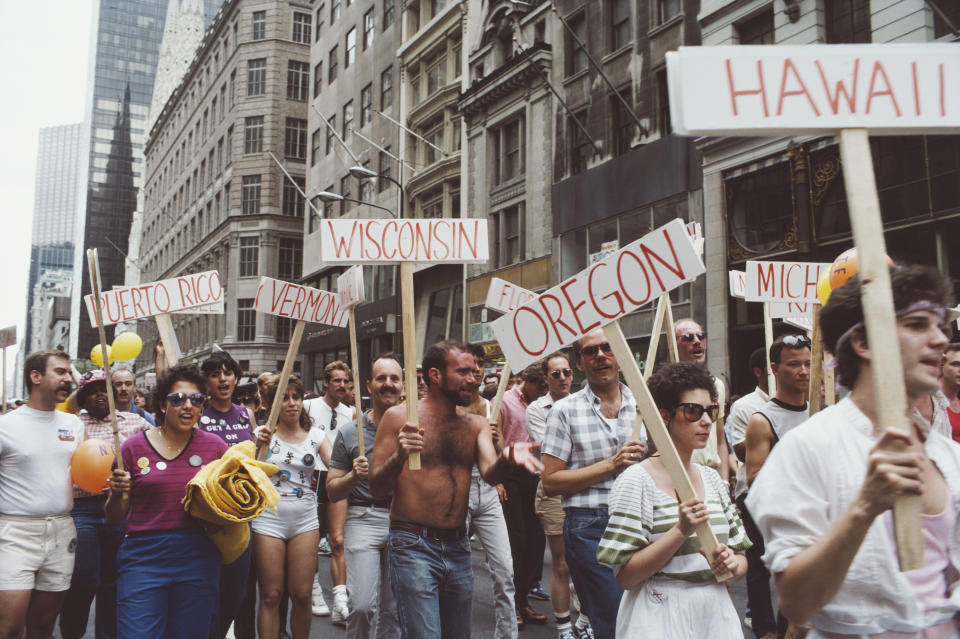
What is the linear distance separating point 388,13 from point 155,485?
113 feet

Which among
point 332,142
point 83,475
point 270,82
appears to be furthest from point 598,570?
point 270,82

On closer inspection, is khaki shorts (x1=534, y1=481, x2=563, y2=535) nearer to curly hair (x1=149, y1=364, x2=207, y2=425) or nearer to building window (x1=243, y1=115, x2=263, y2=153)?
curly hair (x1=149, y1=364, x2=207, y2=425)

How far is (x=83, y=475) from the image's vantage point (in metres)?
4.95

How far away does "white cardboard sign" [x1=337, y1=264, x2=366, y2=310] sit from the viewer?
5.94m

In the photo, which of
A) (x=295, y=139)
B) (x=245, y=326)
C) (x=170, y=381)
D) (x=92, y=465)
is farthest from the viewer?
(x=295, y=139)

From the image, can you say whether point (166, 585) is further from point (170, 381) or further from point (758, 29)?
point (758, 29)

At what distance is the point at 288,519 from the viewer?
564 centimetres

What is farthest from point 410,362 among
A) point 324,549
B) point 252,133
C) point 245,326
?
point 252,133

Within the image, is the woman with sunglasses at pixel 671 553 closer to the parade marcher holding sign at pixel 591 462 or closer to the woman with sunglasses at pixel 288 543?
the parade marcher holding sign at pixel 591 462

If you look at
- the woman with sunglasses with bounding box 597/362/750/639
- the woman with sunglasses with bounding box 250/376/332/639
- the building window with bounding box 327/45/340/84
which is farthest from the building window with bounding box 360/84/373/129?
the woman with sunglasses with bounding box 597/362/750/639

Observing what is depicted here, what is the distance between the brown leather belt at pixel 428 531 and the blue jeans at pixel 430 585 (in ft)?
0.07

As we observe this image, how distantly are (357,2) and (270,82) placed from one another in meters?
11.9

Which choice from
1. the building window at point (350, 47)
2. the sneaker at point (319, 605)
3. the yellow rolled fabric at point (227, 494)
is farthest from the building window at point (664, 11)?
the building window at point (350, 47)

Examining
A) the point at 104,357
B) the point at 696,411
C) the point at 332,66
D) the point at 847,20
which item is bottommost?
the point at 696,411
